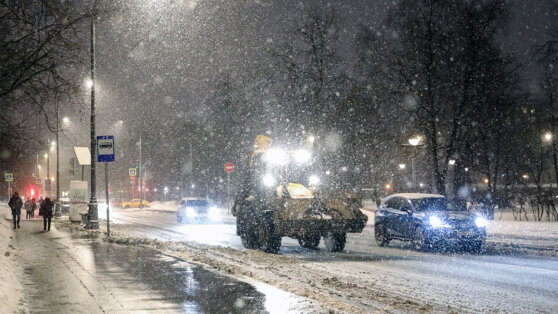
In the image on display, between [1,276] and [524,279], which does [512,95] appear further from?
[1,276]

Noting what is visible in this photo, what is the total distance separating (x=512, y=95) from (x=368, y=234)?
18.7 meters

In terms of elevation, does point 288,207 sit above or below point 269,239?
above

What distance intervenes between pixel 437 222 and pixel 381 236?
7.71 feet

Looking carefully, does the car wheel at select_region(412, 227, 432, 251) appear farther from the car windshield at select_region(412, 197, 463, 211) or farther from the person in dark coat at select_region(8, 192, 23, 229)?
the person in dark coat at select_region(8, 192, 23, 229)

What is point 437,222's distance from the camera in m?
17.5

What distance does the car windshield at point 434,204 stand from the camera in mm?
18344

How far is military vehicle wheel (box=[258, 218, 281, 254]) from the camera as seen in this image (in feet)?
52.8

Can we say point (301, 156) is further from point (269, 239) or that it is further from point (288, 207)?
point (269, 239)

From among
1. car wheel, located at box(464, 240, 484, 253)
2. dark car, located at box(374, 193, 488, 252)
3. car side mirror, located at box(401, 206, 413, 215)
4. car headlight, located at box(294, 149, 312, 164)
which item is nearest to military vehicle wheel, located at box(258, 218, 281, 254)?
car headlight, located at box(294, 149, 312, 164)

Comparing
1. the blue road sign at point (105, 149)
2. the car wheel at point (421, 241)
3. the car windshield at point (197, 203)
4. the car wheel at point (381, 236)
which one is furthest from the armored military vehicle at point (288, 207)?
the car windshield at point (197, 203)

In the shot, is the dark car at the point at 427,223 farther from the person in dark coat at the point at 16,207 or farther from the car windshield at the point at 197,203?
the person in dark coat at the point at 16,207

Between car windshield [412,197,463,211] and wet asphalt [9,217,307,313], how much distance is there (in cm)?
851

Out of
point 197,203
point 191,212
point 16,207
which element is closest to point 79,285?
point 16,207

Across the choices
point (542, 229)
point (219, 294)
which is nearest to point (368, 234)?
point (542, 229)
